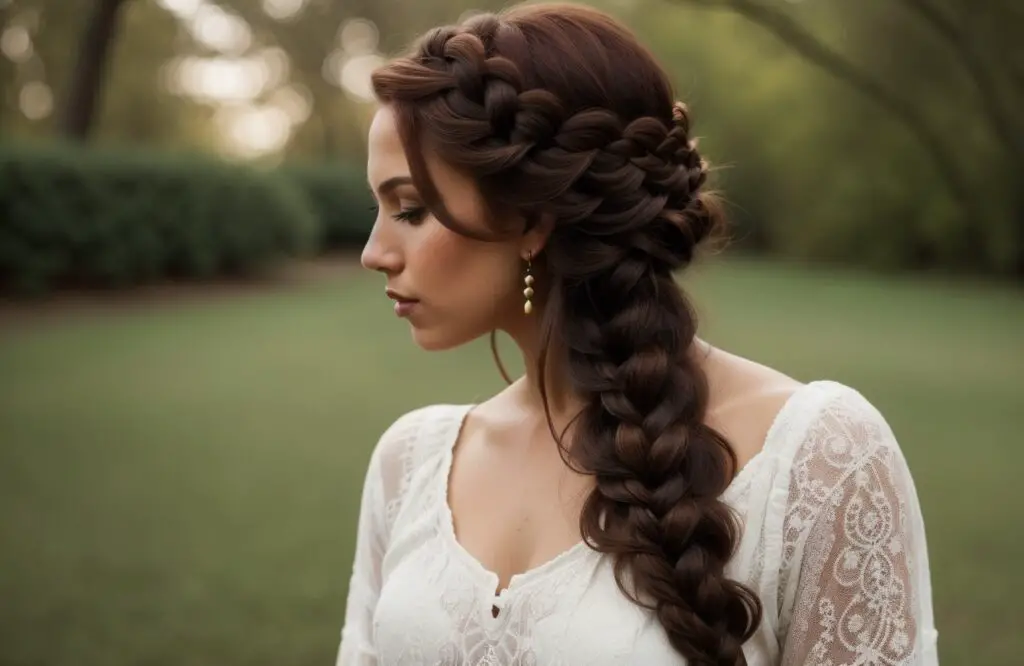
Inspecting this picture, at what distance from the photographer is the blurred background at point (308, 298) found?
5688mm

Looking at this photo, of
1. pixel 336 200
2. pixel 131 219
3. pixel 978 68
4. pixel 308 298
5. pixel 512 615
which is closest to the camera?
pixel 512 615

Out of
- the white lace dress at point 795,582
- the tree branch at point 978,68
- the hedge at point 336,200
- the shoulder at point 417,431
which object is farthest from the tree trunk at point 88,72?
the white lace dress at point 795,582

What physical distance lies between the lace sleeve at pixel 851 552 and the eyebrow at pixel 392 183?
77 centimetres

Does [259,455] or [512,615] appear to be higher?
[512,615]

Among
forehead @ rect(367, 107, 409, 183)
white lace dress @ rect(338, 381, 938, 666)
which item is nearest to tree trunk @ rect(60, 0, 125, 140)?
forehead @ rect(367, 107, 409, 183)

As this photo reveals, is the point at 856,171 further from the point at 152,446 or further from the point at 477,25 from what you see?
the point at 477,25

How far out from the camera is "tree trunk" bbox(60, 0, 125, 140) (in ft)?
55.6

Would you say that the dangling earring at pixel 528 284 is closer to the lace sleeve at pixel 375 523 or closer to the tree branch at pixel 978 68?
the lace sleeve at pixel 375 523

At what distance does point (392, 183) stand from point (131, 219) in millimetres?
15459

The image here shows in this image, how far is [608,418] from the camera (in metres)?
1.77

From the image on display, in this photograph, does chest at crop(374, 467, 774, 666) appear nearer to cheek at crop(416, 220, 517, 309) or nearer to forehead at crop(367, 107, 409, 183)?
cheek at crop(416, 220, 517, 309)

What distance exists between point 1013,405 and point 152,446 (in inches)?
312

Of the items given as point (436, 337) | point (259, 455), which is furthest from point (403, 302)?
point (259, 455)

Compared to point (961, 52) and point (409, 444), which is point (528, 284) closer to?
point (409, 444)
